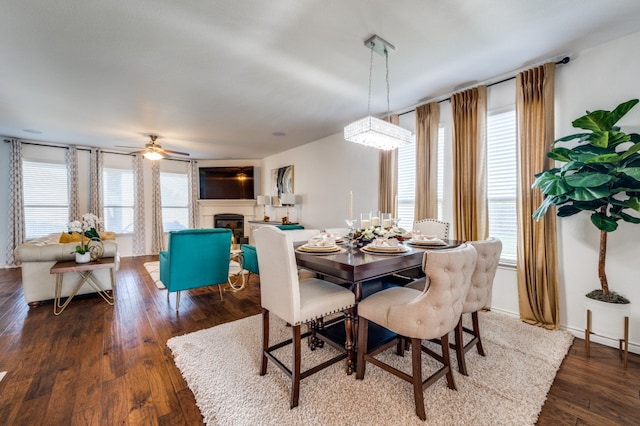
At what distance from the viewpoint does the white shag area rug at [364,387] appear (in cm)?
155

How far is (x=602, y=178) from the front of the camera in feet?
6.67

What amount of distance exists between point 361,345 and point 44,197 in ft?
25.4

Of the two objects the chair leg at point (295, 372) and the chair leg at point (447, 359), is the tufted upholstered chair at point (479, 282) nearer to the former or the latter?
the chair leg at point (447, 359)

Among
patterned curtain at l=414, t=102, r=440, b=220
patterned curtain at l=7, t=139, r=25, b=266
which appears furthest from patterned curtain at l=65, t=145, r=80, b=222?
patterned curtain at l=414, t=102, r=440, b=220

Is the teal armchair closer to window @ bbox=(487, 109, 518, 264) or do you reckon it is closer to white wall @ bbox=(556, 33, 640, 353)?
window @ bbox=(487, 109, 518, 264)

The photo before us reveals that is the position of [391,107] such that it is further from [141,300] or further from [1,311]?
[1,311]

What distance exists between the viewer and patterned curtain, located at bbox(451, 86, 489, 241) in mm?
3158

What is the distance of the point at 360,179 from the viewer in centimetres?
470

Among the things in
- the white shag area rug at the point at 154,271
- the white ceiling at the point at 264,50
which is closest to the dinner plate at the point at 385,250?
the white ceiling at the point at 264,50

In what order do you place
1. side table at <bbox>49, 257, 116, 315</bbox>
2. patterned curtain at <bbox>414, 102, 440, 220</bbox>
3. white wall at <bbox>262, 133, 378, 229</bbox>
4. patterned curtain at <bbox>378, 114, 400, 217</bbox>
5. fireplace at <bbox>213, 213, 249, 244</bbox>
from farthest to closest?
1. fireplace at <bbox>213, 213, 249, 244</bbox>
2. white wall at <bbox>262, 133, 378, 229</bbox>
3. patterned curtain at <bbox>378, 114, 400, 217</bbox>
4. patterned curtain at <bbox>414, 102, 440, 220</bbox>
5. side table at <bbox>49, 257, 116, 315</bbox>

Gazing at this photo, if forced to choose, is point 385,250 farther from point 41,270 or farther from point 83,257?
point 41,270

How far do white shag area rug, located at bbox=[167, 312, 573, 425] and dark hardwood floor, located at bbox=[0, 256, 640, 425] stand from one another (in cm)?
10

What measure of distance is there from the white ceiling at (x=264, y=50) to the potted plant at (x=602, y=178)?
830mm

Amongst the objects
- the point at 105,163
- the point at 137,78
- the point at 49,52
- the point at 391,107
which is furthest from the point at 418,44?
the point at 105,163
